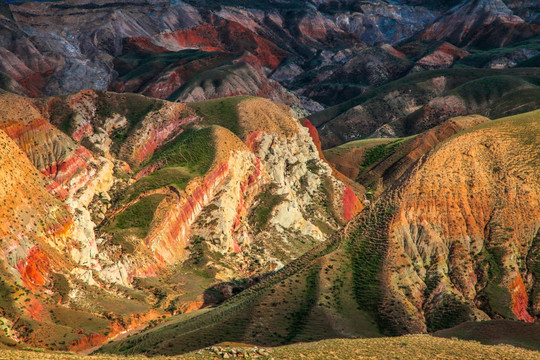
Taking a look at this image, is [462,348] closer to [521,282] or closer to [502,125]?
[521,282]

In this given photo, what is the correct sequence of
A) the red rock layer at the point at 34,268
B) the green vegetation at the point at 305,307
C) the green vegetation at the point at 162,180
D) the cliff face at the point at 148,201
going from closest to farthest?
1. the green vegetation at the point at 305,307
2. the red rock layer at the point at 34,268
3. the cliff face at the point at 148,201
4. the green vegetation at the point at 162,180

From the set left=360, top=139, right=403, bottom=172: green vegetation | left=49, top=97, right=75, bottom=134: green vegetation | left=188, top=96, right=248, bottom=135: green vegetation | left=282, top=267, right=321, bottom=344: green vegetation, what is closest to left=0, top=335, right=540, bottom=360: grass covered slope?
left=282, top=267, right=321, bottom=344: green vegetation

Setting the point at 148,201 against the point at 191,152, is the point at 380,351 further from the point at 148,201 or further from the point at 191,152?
the point at 191,152

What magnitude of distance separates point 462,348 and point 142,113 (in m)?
102

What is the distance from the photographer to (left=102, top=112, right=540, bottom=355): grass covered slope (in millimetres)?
63812

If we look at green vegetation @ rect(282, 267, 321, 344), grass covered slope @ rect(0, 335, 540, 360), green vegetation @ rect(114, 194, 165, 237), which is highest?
green vegetation @ rect(114, 194, 165, 237)

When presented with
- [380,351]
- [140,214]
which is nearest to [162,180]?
[140,214]

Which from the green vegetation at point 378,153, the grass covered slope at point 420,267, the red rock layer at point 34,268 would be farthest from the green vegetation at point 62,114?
the green vegetation at point 378,153

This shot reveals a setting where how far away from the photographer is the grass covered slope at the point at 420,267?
63812mm

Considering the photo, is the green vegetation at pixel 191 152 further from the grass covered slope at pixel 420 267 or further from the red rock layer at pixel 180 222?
the grass covered slope at pixel 420 267

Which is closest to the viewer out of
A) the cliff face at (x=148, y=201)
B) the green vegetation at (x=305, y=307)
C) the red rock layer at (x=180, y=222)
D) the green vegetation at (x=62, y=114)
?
the green vegetation at (x=305, y=307)

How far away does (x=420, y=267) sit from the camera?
6919 centimetres

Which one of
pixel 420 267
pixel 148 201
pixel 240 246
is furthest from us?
pixel 240 246

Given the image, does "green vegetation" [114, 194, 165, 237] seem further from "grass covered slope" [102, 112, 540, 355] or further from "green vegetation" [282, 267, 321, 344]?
"green vegetation" [282, 267, 321, 344]
